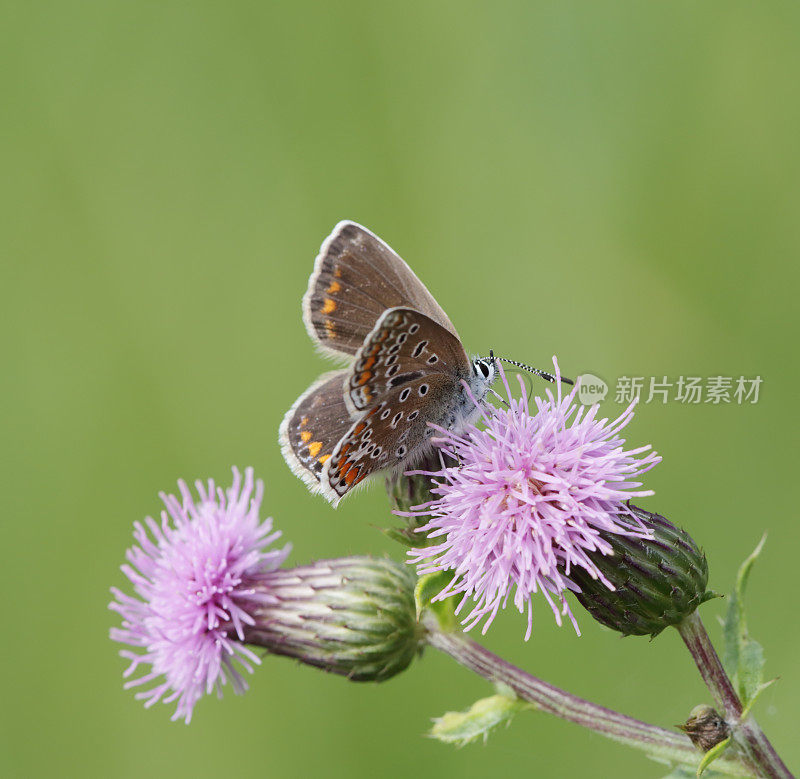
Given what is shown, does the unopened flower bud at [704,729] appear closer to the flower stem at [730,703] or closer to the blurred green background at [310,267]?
the flower stem at [730,703]

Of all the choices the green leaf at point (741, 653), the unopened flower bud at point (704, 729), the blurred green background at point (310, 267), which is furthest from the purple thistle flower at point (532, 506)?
the blurred green background at point (310, 267)

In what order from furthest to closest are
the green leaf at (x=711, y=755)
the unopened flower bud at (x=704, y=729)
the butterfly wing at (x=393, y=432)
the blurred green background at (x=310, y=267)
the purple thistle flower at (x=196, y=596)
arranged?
1. the blurred green background at (x=310, y=267)
2. the purple thistle flower at (x=196, y=596)
3. the butterfly wing at (x=393, y=432)
4. the unopened flower bud at (x=704, y=729)
5. the green leaf at (x=711, y=755)

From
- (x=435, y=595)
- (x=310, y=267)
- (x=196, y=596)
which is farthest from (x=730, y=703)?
(x=310, y=267)

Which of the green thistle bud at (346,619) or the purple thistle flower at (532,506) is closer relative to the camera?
the purple thistle flower at (532,506)

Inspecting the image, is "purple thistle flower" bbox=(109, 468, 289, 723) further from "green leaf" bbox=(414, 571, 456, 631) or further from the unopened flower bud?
the unopened flower bud

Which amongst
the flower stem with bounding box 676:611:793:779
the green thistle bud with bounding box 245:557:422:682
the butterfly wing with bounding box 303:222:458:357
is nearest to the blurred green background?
the green thistle bud with bounding box 245:557:422:682

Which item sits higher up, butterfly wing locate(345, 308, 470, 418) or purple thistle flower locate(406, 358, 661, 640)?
butterfly wing locate(345, 308, 470, 418)

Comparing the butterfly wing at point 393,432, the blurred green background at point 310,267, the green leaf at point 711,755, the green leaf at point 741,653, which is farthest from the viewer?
the blurred green background at point 310,267
